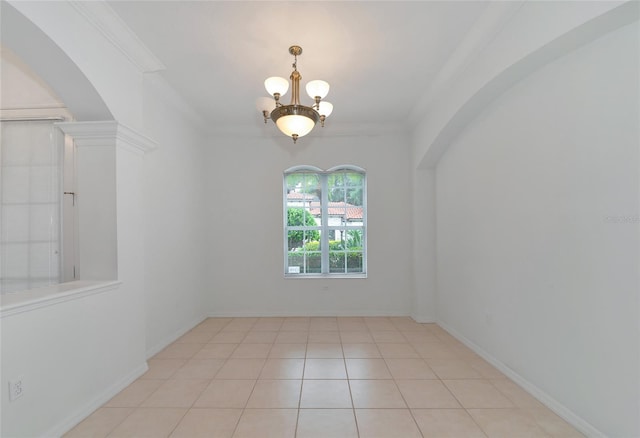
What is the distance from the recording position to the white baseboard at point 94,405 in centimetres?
201

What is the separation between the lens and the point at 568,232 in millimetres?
2154

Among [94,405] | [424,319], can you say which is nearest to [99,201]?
[94,405]

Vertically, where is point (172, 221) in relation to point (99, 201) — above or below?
below

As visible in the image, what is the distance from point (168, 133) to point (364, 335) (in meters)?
3.55

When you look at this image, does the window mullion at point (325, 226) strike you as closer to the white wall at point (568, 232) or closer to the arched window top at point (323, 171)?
the arched window top at point (323, 171)

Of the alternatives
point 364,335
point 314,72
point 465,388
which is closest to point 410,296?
point 364,335

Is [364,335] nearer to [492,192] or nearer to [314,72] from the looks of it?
[492,192]

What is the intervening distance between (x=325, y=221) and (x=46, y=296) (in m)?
3.76

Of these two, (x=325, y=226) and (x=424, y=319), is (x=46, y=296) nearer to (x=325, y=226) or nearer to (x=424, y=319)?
(x=325, y=226)

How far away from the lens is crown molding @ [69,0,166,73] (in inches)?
87.6

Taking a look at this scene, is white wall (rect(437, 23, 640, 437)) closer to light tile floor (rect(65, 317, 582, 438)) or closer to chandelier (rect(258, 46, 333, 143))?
light tile floor (rect(65, 317, 582, 438))

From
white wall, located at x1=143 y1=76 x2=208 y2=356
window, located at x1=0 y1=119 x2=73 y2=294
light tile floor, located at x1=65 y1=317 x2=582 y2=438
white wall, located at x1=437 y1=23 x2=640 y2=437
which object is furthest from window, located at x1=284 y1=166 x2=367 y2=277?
window, located at x1=0 y1=119 x2=73 y2=294

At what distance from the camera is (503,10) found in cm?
229

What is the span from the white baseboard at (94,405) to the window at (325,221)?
2704 mm
